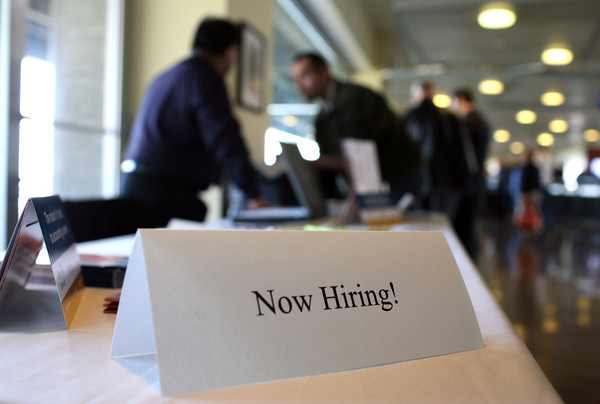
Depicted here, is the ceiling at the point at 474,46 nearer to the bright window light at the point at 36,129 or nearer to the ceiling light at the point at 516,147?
the bright window light at the point at 36,129

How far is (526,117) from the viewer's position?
14555 mm

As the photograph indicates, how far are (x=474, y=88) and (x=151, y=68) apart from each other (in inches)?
295

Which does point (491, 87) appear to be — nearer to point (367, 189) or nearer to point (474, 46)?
point (474, 46)

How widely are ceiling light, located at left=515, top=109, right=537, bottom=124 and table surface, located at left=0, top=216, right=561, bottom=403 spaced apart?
1389cm

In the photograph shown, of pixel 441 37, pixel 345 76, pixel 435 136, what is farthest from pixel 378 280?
pixel 345 76

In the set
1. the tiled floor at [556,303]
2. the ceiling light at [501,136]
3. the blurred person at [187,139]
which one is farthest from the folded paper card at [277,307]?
the ceiling light at [501,136]

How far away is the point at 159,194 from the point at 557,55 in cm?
613

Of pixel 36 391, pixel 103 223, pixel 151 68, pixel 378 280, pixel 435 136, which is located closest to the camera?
pixel 36 391

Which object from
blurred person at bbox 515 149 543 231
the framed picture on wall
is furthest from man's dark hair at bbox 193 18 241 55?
blurred person at bbox 515 149 543 231

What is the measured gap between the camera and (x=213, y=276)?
45 centimetres

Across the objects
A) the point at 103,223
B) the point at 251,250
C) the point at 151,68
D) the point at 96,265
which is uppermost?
the point at 151,68

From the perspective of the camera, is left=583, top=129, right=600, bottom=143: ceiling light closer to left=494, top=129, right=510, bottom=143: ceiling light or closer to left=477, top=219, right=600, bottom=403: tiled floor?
left=494, top=129, right=510, bottom=143: ceiling light

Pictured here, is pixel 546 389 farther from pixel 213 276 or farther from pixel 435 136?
pixel 435 136

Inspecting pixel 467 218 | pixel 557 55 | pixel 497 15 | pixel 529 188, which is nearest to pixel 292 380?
pixel 467 218
